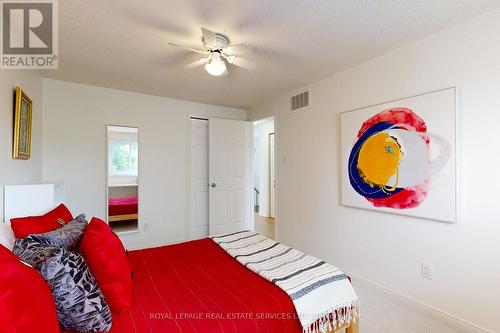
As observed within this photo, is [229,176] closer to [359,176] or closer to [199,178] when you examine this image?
[199,178]

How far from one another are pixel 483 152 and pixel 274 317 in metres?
1.90

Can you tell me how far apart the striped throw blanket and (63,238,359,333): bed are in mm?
53

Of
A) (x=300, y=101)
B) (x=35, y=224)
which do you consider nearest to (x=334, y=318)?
(x=35, y=224)

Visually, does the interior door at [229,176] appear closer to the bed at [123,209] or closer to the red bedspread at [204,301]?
the bed at [123,209]

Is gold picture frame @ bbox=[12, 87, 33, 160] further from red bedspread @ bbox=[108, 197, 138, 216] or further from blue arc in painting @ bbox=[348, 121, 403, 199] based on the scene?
blue arc in painting @ bbox=[348, 121, 403, 199]

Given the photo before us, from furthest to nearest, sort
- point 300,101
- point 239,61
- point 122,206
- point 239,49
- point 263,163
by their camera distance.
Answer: point 263,163 < point 122,206 < point 300,101 < point 239,49 < point 239,61

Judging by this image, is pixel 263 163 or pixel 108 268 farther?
pixel 263 163

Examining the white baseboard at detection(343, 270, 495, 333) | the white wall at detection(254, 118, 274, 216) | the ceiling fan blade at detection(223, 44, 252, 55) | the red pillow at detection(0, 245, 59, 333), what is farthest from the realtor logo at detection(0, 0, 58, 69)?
the white wall at detection(254, 118, 274, 216)

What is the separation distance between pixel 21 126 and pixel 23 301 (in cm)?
Result: 198

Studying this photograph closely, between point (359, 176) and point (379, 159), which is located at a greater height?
point (379, 159)

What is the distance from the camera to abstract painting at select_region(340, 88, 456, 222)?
6.34ft

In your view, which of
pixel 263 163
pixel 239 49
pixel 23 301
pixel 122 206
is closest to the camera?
pixel 23 301

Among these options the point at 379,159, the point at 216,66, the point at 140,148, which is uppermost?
the point at 216,66

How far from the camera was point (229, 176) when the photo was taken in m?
4.29
